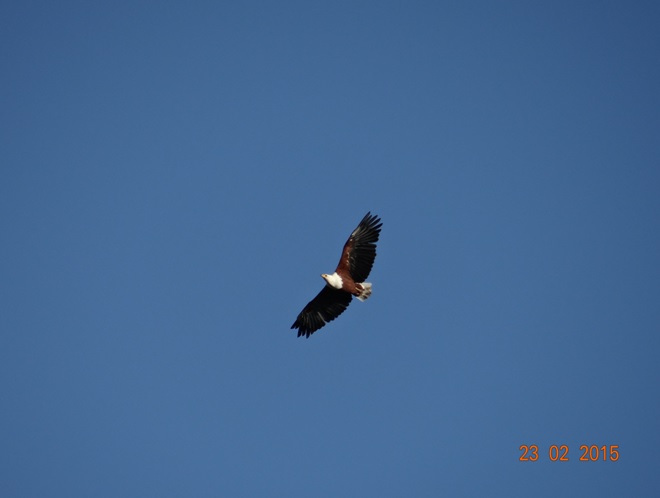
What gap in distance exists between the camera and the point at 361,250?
28344mm

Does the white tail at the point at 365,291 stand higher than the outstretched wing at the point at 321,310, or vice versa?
the white tail at the point at 365,291

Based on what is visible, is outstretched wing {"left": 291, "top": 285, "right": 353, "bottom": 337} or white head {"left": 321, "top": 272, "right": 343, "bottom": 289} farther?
outstretched wing {"left": 291, "top": 285, "right": 353, "bottom": 337}

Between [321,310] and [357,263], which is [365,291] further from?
[321,310]

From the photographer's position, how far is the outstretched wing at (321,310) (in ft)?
95.3

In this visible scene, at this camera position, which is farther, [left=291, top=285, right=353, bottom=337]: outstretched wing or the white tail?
[left=291, top=285, right=353, bottom=337]: outstretched wing

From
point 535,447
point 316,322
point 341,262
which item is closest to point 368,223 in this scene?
point 341,262

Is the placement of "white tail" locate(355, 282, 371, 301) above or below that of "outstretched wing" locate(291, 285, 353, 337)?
above

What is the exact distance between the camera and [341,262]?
93.2ft

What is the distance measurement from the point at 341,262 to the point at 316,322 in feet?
8.23

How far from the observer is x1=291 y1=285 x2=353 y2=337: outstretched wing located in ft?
95.3

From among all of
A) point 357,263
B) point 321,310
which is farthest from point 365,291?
point 321,310

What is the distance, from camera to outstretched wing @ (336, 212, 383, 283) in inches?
1114

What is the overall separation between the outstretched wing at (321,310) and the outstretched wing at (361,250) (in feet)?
3.03

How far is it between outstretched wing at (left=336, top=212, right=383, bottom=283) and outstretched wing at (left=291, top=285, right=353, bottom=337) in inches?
36.4
